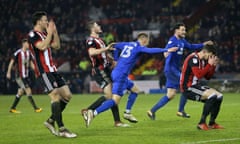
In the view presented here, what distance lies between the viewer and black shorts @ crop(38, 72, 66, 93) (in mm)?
10023

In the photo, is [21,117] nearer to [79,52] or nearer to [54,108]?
[54,108]

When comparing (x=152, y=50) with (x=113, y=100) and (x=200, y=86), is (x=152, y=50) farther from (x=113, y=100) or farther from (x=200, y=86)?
(x=113, y=100)

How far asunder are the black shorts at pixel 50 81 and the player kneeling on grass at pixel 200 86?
8.74 feet

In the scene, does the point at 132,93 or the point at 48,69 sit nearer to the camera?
the point at 48,69

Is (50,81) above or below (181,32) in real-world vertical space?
below

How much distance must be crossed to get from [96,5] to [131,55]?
25.5 m

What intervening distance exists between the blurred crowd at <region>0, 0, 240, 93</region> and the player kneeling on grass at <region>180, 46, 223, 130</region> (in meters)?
18.8

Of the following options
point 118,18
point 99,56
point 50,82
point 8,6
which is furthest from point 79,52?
point 50,82

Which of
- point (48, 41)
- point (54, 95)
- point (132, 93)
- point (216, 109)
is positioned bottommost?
point (132, 93)

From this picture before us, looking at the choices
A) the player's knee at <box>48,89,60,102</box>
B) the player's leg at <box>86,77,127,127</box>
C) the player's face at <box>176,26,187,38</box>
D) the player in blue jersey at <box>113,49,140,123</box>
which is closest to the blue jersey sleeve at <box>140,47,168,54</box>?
the player's leg at <box>86,77,127,127</box>

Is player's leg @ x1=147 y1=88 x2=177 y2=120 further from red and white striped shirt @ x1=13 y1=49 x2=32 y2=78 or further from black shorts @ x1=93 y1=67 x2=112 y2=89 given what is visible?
red and white striped shirt @ x1=13 y1=49 x2=32 y2=78

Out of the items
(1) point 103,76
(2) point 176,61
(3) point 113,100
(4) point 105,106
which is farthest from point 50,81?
(2) point 176,61

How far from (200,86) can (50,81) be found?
3.07 metres

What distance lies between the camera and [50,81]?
1003cm
